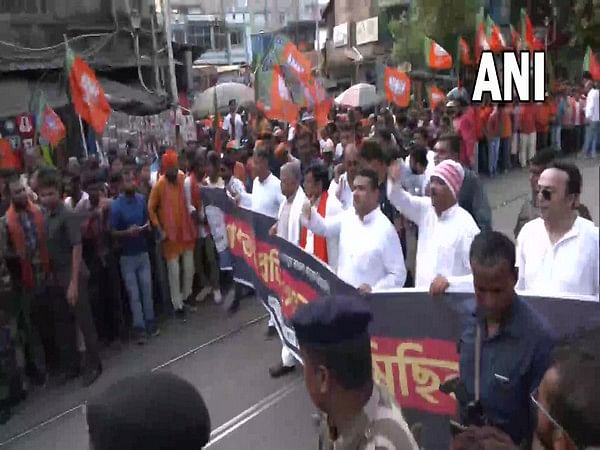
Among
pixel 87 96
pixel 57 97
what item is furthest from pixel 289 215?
pixel 57 97

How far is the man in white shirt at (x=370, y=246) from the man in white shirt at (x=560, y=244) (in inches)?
42.5

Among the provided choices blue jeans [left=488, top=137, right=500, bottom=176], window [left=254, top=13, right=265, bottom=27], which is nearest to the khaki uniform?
blue jeans [left=488, top=137, right=500, bottom=176]

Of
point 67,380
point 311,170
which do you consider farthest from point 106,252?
point 311,170

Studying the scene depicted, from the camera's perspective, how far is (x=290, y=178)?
6727mm

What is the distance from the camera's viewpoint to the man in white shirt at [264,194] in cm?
805

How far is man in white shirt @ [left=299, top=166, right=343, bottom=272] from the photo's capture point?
6492mm

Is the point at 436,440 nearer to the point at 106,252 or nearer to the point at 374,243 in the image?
the point at 374,243

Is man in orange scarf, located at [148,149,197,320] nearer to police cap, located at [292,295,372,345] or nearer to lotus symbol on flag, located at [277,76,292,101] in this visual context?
lotus symbol on flag, located at [277,76,292,101]

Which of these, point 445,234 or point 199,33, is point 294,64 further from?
point 199,33

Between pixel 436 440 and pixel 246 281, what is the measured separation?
3831mm

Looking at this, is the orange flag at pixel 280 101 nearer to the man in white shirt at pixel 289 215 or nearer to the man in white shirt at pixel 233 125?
the man in white shirt at pixel 289 215

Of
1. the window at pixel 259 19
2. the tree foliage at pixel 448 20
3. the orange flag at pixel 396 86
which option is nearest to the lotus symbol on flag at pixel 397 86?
the orange flag at pixel 396 86

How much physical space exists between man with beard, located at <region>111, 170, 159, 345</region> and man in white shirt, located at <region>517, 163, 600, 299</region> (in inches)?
178

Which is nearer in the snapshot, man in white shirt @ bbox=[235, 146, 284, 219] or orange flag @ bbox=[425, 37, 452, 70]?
man in white shirt @ bbox=[235, 146, 284, 219]
